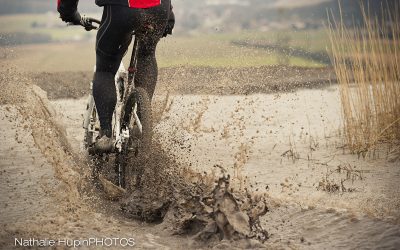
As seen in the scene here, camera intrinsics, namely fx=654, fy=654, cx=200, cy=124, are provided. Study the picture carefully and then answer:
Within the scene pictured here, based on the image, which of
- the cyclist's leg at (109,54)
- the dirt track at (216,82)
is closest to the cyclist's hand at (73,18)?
A: the cyclist's leg at (109,54)

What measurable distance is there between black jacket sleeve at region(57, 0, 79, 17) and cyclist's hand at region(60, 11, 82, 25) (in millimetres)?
15

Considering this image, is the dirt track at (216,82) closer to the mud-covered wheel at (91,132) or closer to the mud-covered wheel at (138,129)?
the mud-covered wheel at (91,132)

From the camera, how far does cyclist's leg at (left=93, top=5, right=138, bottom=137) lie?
3.57 m

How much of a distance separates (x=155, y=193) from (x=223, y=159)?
1462mm

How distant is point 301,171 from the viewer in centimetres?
461

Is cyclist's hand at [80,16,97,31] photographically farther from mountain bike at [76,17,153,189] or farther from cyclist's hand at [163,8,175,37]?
cyclist's hand at [163,8,175,37]

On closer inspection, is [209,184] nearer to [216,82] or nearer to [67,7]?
[67,7]

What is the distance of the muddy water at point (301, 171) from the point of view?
3.18 metres

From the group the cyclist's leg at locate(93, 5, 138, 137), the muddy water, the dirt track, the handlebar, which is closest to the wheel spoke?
the cyclist's leg at locate(93, 5, 138, 137)

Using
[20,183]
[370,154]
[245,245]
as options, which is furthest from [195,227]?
[370,154]

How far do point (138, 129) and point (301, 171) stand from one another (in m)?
1.35

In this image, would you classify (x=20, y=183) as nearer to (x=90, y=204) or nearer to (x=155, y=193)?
(x=90, y=204)

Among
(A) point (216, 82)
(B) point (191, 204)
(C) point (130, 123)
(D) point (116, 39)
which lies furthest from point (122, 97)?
(A) point (216, 82)

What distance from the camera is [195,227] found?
333cm
